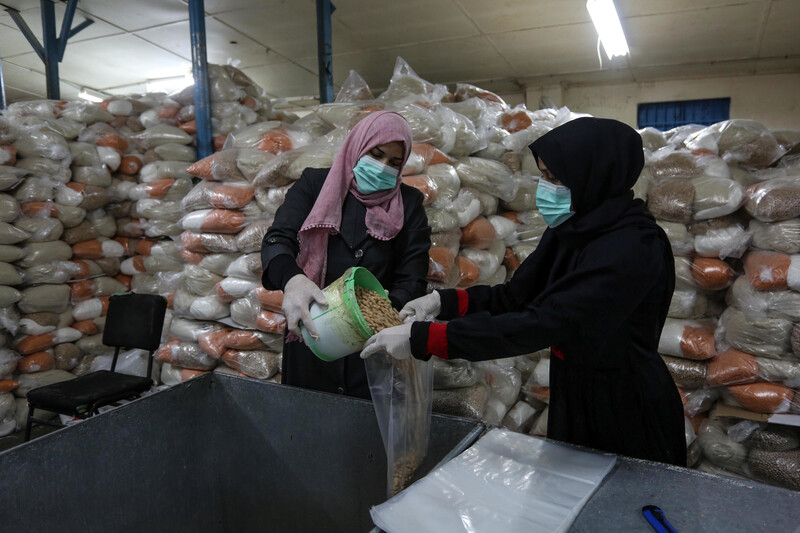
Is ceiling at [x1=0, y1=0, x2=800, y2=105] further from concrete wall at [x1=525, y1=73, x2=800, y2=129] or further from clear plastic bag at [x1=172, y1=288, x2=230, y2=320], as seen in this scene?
clear plastic bag at [x1=172, y1=288, x2=230, y2=320]

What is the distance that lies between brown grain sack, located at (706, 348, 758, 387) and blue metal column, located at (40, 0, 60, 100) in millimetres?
4726

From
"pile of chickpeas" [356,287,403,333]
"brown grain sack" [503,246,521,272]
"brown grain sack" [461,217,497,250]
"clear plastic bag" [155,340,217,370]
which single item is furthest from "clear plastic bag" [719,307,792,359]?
"clear plastic bag" [155,340,217,370]

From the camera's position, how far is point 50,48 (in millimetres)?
3973

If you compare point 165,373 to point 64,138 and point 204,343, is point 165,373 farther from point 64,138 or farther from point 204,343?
point 64,138

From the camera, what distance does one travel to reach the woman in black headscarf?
3.31 feet

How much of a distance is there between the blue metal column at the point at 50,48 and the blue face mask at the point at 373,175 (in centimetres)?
358

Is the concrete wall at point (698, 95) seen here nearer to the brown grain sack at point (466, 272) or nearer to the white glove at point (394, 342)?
the brown grain sack at point (466, 272)

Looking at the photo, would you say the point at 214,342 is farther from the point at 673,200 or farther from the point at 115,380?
the point at 673,200

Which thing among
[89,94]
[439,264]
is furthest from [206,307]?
[89,94]

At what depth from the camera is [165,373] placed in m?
2.79

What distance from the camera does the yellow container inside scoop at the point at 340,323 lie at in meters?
1.09

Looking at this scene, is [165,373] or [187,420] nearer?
[187,420]

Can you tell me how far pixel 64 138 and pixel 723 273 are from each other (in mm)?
3856

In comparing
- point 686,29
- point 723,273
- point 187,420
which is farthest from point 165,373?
point 686,29
